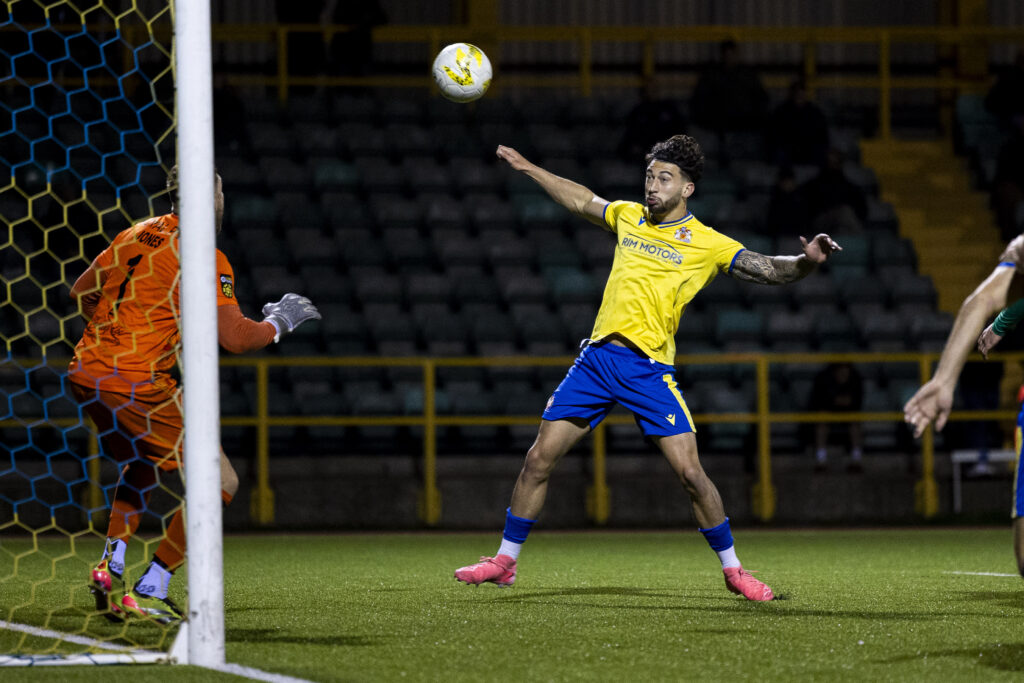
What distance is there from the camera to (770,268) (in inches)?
242

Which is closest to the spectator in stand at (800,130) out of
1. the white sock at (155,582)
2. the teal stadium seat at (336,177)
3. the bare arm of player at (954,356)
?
the teal stadium seat at (336,177)

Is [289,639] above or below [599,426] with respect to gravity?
below

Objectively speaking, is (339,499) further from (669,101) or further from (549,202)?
(669,101)

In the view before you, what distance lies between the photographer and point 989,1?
18828mm

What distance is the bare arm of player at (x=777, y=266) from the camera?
5.71 meters

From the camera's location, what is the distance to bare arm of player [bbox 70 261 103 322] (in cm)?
561

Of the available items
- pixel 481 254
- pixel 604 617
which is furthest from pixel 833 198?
pixel 604 617

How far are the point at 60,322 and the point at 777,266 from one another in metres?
3.44

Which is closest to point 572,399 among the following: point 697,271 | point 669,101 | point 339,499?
point 697,271


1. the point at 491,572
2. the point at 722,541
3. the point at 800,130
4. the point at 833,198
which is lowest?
the point at 491,572

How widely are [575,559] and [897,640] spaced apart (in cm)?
409

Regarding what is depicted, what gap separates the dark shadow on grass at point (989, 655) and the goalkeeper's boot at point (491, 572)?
2296mm

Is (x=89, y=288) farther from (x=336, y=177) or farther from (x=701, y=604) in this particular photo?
(x=336, y=177)

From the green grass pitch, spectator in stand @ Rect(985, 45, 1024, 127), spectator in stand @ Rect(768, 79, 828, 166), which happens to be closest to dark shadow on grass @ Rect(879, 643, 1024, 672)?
the green grass pitch
